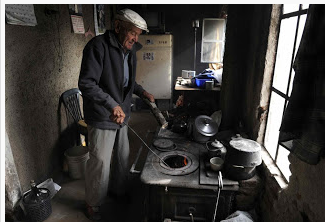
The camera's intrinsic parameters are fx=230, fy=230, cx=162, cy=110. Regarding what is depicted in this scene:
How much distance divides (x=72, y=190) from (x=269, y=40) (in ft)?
10.2

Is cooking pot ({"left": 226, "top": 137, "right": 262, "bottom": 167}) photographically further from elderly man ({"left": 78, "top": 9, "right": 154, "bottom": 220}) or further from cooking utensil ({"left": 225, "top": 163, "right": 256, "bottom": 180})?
elderly man ({"left": 78, "top": 9, "right": 154, "bottom": 220})

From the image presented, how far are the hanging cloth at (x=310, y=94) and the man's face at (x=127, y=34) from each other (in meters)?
1.54

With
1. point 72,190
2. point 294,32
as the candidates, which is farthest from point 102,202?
point 294,32

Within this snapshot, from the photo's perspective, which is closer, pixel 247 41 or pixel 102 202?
pixel 102 202

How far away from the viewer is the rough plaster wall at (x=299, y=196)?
1421 mm

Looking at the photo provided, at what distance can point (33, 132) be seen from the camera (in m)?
2.86

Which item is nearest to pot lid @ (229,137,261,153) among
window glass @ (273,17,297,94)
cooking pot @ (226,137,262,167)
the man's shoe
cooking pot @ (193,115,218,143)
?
cooking pot @ (226,137,262,167)

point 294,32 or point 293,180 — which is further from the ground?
point 294,32

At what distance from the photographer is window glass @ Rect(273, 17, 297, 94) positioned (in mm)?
2100

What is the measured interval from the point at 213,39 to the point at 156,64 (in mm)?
2319

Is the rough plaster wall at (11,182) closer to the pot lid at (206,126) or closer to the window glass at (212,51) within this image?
the pot lid at (206,126)

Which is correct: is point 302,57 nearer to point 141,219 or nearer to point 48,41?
point 141,219

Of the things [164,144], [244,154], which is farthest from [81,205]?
[244,154]

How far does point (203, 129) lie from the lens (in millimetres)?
2990
